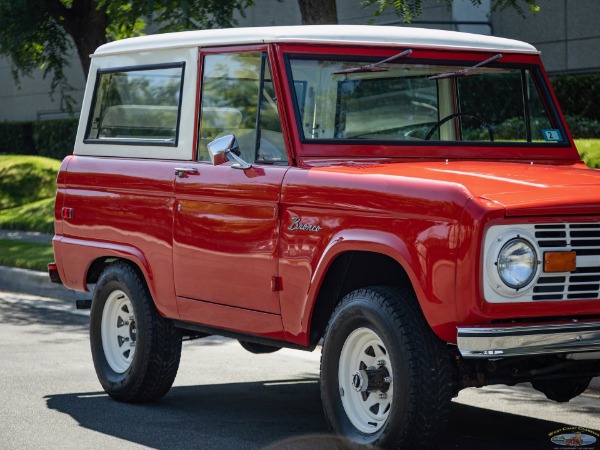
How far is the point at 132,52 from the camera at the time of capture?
8055 millimetres

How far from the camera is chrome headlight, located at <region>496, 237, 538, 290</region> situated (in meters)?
5.33

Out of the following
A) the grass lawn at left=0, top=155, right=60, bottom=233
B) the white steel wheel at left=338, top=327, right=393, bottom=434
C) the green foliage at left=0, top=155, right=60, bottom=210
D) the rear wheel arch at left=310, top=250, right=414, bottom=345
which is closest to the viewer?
the white steel wheel at left=338, top=327, right=393, bottom=434

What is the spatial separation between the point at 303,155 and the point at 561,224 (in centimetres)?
159

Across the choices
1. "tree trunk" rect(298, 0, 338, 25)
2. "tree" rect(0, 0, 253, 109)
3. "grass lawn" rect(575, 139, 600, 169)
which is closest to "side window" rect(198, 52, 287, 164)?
"grass lawn" rect(575, 139, 600, 169)

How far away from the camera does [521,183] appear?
18.8 feet

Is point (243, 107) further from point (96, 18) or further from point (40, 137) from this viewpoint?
point (40, 137)

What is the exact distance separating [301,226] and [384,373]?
0.90m

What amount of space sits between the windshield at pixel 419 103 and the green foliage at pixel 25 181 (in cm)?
1631

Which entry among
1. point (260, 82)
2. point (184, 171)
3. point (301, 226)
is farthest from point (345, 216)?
point (184, 171)

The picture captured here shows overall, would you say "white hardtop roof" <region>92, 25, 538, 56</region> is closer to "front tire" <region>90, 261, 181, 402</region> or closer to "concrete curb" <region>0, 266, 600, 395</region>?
"front tire" <region>90, 261, 181, 402</region>

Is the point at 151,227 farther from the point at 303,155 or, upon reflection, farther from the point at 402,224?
the point at 402,224

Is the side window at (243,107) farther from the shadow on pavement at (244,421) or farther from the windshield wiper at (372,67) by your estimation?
the shadow on pavement at (244,421)

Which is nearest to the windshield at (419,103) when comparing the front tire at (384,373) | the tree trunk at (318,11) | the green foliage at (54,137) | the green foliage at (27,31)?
the front tire at (384,373)

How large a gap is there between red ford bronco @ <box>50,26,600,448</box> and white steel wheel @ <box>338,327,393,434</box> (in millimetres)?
11
